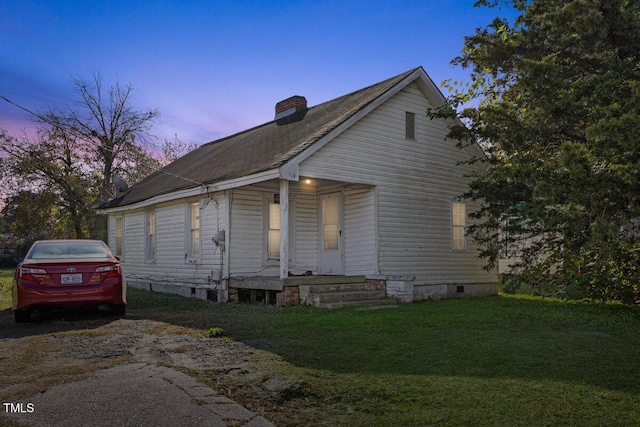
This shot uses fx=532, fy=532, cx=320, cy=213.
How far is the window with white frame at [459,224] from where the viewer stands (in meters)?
16.3

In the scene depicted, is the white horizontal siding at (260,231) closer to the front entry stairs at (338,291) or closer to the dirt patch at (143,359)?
the front entry stairs at (338,291)

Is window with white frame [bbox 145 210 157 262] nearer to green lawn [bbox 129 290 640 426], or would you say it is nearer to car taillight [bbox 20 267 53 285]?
green lawn [bbox 129 290 640 426]

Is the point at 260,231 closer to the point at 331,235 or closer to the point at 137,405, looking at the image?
the point at 331,235

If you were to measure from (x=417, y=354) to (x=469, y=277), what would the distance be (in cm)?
1024

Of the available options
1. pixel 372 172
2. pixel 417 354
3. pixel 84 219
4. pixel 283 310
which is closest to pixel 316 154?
pixel 372 172

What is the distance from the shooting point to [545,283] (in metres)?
12.5

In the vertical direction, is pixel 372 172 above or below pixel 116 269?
above

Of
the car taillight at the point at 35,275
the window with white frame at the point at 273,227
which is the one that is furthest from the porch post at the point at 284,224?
the car taillight at the point at 35,275

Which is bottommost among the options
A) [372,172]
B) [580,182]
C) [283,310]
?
[283,310]

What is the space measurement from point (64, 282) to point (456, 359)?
6.90m

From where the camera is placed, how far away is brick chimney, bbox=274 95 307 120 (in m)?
19.2

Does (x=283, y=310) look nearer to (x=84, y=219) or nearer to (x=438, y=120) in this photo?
(x=438, y=120)

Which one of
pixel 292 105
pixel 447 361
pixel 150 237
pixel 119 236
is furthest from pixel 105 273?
pixel 119 236

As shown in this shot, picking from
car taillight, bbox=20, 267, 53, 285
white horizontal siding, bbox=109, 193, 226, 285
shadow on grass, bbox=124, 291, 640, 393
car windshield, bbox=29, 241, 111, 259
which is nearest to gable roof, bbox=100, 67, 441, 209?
white horizontal siding, bbox=109, 193, 226, 285
